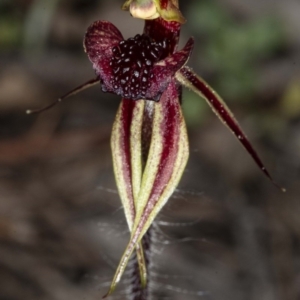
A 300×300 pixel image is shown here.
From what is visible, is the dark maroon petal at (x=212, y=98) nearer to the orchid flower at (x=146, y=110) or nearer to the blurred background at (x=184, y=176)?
the orchid flower at (x=146, y=110)

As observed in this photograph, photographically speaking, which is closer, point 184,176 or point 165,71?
point 165,71

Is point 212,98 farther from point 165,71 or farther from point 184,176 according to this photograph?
point 184,176

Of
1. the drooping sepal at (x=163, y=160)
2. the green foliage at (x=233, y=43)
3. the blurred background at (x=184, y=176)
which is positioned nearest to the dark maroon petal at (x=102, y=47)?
the drooping sepal at (x=163, y=160)

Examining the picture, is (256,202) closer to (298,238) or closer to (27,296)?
(298,238)

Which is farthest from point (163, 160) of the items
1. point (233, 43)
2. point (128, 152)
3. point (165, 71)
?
point (233, 43)

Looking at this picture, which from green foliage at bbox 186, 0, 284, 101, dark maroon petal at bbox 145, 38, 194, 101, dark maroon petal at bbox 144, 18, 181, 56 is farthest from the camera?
green foliage at bbox 186, 0, 284, 101

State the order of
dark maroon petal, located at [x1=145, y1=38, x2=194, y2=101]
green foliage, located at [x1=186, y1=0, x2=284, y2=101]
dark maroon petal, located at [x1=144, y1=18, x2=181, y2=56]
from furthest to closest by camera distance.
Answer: green foliage, located at [x1=186, y1=0, x2=284, y2=101], dark maroon petal, located at [x1=144, y1=18, x2=181, y2=56], dark maroon petal, located at [x1=145, y1=38, x2=194, y2=101]

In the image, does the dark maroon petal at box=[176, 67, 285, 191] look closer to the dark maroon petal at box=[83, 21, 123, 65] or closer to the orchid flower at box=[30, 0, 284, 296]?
the orchid flower at box=[30, 0, 284, 296]

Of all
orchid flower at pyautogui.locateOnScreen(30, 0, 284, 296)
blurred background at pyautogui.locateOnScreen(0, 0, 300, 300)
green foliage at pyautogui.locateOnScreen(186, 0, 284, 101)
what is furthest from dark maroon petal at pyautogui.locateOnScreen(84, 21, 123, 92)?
green foliage at pyautogui.locateOnScreen(186, 0, 284, 101)
